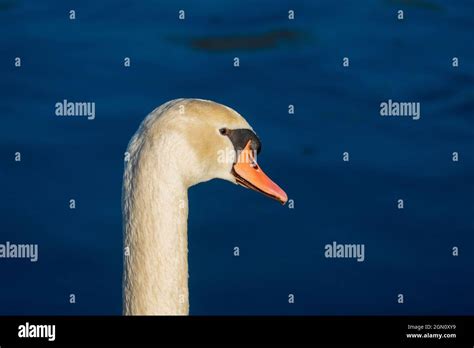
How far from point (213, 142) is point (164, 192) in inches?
18.1

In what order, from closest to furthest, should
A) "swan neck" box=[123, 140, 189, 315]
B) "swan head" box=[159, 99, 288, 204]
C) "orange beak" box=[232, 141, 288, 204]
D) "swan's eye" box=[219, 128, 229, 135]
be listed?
1. "swan neck" box=[123, 140, 189, 315]
2. "swan head" box=[159, 99, 288, 204]
3. "swan's eye" box=[219, 128, 229, 135]
4. "orange beak" box=[232, 141, 288, 204]

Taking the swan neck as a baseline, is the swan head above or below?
above

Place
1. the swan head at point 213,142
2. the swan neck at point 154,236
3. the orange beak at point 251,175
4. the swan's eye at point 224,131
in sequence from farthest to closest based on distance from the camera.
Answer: the orange beak at point 251,175
the swan's eye at point 224,131
the swan head at point 213,142
the swan neck at point 154,236

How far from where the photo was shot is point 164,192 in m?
5.97

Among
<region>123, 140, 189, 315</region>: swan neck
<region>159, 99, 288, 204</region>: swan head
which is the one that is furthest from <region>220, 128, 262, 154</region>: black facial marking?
<region>123, 140, 189, 315</region>: swan neck

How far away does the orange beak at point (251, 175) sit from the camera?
6.50 m

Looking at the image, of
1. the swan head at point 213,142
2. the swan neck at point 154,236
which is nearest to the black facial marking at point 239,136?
the swan head at point 213,142

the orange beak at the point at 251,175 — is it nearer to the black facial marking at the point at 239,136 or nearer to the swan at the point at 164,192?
the black facial marking at the point at 239,136

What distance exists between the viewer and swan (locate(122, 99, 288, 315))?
5.96 m

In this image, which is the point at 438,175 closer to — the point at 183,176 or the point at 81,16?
the point at 81,16

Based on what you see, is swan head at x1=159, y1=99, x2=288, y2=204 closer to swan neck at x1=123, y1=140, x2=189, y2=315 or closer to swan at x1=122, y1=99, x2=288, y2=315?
swan at x1=122, y1=99, x2=288, y2=315

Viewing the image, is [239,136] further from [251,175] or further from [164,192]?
[164,192]

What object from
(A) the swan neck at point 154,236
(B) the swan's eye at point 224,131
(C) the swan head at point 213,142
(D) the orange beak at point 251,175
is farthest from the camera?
(D) the orange beak at point 251,175

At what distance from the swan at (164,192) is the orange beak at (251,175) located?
20cm
